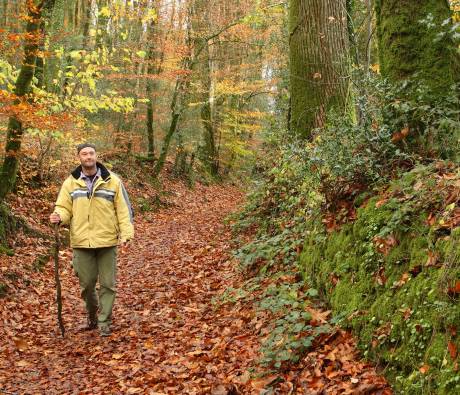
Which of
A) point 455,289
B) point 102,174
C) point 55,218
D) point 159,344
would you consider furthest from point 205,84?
point 455,289

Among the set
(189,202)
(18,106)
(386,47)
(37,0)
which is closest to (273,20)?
(189,202)

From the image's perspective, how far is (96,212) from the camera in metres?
6.45

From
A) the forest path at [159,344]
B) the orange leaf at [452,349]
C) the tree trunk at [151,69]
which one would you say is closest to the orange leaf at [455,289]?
the orange leaf at [452,349]

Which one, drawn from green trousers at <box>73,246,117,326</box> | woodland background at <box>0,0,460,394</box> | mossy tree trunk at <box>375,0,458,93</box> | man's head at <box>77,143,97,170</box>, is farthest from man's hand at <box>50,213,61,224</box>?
mossy tree trunk at <box>375,0,458,93</box>

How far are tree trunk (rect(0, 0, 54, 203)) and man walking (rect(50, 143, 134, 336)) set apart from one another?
3.32 meters

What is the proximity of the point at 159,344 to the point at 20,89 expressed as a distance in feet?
21.3

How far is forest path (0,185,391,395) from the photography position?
414 cm

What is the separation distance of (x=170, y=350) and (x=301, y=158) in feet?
11.2

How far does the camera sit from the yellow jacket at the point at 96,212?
253 inches

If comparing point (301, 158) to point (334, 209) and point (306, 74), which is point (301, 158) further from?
point (306, 74)

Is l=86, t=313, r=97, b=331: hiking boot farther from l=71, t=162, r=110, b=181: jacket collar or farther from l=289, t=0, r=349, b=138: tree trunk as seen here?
l=289, t=0, r=349, b=138: tree trunk

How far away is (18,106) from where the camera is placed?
822 cm

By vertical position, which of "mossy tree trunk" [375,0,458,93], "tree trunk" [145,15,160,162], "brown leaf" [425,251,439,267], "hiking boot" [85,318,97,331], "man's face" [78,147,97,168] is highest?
"tree trunk" [145,15,160,162]

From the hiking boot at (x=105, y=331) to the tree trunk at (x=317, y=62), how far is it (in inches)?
195
